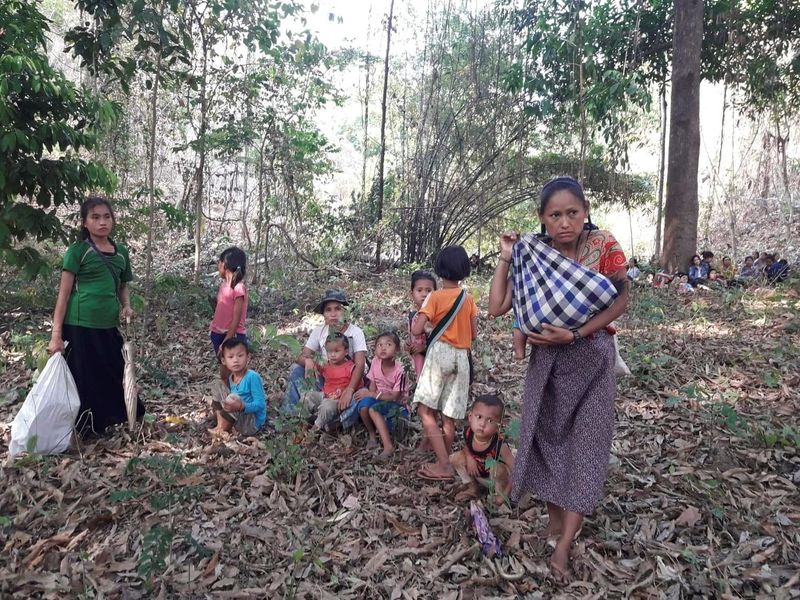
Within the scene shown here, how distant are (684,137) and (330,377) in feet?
26.3

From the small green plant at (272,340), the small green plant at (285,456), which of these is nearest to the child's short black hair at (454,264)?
the small green plant at (272,340)

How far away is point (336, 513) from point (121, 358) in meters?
1.89

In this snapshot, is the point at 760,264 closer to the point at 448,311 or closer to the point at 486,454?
the point at 448,311

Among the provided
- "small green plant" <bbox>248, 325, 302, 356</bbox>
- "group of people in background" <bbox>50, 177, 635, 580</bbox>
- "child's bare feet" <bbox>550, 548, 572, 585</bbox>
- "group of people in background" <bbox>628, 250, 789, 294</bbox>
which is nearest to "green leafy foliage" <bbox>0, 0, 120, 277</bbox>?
"group of people in background" <bbox>50, 177, 635, 580</bbox>

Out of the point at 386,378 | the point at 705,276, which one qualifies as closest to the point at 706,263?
the point at 705,276

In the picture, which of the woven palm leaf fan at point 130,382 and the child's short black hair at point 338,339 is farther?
the child's short black hair at point 338,339

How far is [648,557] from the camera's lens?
2434 mm

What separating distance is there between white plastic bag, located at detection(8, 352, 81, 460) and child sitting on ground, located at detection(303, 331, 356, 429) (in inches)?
54.9

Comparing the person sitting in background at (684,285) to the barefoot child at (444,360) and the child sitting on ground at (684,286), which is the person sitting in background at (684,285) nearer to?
the child sitting on ground at (684,286)

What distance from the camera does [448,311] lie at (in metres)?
3.19

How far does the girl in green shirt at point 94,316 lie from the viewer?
3369 mm

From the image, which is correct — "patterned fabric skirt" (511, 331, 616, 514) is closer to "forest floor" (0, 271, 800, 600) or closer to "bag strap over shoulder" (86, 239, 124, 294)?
"forest floor" (0, 271, 800, 600)

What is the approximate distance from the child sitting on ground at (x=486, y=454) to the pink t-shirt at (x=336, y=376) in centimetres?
107

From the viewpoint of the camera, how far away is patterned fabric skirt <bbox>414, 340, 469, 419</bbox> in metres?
3.19
